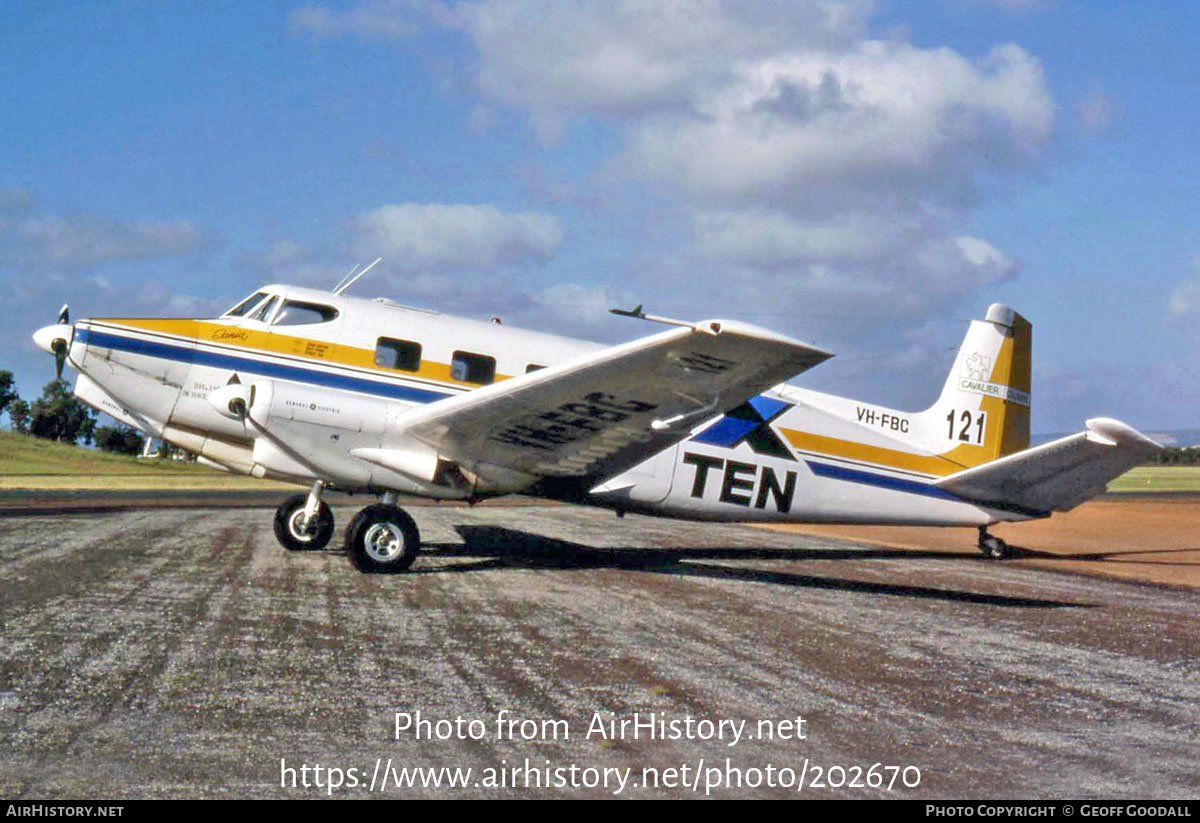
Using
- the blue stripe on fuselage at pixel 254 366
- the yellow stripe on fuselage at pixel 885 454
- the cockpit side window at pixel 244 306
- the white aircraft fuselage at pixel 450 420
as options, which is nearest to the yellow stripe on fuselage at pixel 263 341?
the white aircraft fuselage at pixel 450 420

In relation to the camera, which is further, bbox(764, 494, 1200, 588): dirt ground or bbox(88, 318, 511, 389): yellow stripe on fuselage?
bbox(764, 494, 1200, 588): dirt ground

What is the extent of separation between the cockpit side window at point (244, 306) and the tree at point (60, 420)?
97.9 metres

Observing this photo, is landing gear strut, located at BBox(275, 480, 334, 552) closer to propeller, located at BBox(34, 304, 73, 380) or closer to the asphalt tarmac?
the asphalt tarmac

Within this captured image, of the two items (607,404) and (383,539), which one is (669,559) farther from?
(383,539)

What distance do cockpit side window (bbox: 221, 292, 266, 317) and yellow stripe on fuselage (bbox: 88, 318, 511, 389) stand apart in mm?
354

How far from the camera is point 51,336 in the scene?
13469mm

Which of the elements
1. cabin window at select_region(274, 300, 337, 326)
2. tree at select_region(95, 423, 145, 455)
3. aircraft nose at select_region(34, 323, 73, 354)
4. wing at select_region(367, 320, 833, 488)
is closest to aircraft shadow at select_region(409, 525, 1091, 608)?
wing at select_region(367, 320, 833, 488)

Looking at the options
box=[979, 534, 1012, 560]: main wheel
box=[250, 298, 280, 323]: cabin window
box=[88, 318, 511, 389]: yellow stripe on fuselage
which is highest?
box=[250, 298, 280, 323]: cabin window

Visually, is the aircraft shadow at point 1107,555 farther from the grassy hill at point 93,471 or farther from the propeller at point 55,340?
the grassy hill at point 93,471

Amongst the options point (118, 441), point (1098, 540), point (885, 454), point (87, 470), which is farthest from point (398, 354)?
point (118, 441)

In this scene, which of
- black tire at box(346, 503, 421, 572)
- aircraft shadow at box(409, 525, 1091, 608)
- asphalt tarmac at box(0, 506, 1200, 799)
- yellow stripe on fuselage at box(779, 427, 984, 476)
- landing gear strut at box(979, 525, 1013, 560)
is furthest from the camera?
landing gear strut at box(979, 525, 1013, 560)

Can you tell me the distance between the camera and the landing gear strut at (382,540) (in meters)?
12.6

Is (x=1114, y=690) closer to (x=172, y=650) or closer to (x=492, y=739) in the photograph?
(x=492, y=739)

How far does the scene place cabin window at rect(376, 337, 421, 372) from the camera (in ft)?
45.7
